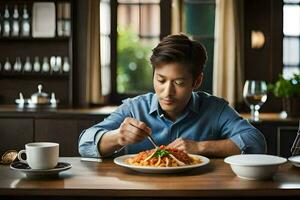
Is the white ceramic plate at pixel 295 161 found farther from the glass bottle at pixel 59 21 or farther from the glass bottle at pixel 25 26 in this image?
the glass bottle at pixel 25 26

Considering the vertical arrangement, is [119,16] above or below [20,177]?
above

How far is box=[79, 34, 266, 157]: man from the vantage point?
2.26 metres

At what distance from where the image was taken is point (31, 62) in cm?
520

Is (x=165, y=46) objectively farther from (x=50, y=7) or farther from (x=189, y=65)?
(x=50, y=7)

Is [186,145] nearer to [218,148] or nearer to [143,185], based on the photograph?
[218,148]

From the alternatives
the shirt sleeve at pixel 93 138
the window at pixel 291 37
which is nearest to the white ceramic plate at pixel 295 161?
the shirt sleeve at pixel 93 138

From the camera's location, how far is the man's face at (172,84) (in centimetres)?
231

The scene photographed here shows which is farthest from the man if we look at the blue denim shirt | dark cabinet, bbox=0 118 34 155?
dark cabinet, bbox=0 118 34 155

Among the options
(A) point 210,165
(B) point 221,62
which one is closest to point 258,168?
(A) point 210,165

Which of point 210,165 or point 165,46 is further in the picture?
point 165,46

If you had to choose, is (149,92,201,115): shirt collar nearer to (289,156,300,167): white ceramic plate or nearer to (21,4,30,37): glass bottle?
(289,156,300,167): white ceramic plate

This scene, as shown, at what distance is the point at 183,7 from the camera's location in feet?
16.4

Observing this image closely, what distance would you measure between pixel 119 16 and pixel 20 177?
11.4 feet

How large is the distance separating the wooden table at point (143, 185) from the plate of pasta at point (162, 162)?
3cm
